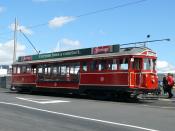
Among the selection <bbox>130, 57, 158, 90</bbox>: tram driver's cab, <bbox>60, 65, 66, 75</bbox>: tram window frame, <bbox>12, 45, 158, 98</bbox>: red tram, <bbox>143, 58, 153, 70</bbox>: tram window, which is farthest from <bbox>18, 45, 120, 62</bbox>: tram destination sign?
<bbox>143, 58, 153, 70</bbox>: tram window

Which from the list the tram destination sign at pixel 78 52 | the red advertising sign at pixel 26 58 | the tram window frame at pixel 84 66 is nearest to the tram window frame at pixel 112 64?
the tram destination sign at pixel 78 52

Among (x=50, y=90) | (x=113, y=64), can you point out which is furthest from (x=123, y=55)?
(x=50, y=90)

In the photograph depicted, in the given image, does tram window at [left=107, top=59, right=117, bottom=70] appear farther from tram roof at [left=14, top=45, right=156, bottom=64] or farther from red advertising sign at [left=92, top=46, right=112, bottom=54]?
red advertising sign at [left=92, top=46, right=112, bottom=54]

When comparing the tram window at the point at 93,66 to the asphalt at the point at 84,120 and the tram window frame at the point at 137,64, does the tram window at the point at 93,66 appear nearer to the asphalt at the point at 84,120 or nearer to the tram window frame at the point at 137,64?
the tram window frame at the point at 137,64

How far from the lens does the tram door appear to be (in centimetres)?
2520

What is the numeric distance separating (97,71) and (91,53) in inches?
61.1

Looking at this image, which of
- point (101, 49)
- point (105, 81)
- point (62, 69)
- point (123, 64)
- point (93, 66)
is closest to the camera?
point (123, 64)

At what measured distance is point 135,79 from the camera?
2525 centimetres

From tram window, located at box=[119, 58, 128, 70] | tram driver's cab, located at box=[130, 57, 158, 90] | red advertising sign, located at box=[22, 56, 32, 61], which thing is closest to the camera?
tram driver's cab, located at box=[130, 57, 158, 90]

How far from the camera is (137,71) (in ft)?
83.0

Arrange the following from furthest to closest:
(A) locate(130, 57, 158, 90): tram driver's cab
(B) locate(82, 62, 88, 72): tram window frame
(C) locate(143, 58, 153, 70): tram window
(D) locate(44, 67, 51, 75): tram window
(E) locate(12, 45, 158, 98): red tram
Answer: (D) locate(44, 67, 51, 75): tram window
(B) locate(82, 62, 88, 72): tram window frame
(C) locate(143, 58, 153, 70): tram window
(E) locate(12, 45, 158, 98): red tram
(A) locate(130, 57, 158, 90): tram driver's cab

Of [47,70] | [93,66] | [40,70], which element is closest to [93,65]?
[93,66]

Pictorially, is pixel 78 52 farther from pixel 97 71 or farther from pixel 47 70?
pixel 47 70

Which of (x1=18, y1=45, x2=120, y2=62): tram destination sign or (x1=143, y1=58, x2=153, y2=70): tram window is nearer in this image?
(x1=143, y1=58, x2=153, y2=70): tram window
